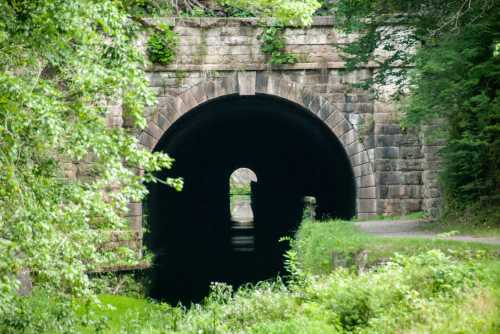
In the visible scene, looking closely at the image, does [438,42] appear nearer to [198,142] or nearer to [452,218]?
[452,218]

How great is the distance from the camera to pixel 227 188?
1501 inches

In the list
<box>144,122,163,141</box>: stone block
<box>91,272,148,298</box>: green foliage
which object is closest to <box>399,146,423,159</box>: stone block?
<box>144,122,163,141</box>: stone block

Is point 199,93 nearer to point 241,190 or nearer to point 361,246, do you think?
point 361,246

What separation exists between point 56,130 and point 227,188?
101ft

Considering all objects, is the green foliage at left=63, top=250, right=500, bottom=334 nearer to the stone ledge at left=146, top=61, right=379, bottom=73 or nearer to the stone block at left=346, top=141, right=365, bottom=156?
the stone block at left=346, top=141, right=365, bottom=156

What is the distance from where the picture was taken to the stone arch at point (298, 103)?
19.0 m

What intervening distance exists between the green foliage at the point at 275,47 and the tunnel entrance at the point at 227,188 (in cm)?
98

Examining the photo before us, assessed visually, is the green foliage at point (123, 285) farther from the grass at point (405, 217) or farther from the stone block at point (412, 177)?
the stone block at point (412, 177)

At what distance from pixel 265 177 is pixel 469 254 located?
26157 mm

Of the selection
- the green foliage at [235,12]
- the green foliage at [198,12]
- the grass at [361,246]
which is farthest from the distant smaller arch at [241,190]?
the grass at [361,246]

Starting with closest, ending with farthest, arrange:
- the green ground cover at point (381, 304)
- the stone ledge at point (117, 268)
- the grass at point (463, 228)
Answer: the green ground cover at point (381, 304), the grass at point (463, 228), the stone ledge at point (117, 268)

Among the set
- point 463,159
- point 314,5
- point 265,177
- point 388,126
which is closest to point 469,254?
point 463,159

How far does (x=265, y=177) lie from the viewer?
35719 millimetres

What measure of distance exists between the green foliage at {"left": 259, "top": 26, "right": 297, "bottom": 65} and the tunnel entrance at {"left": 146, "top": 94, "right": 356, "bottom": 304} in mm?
982
